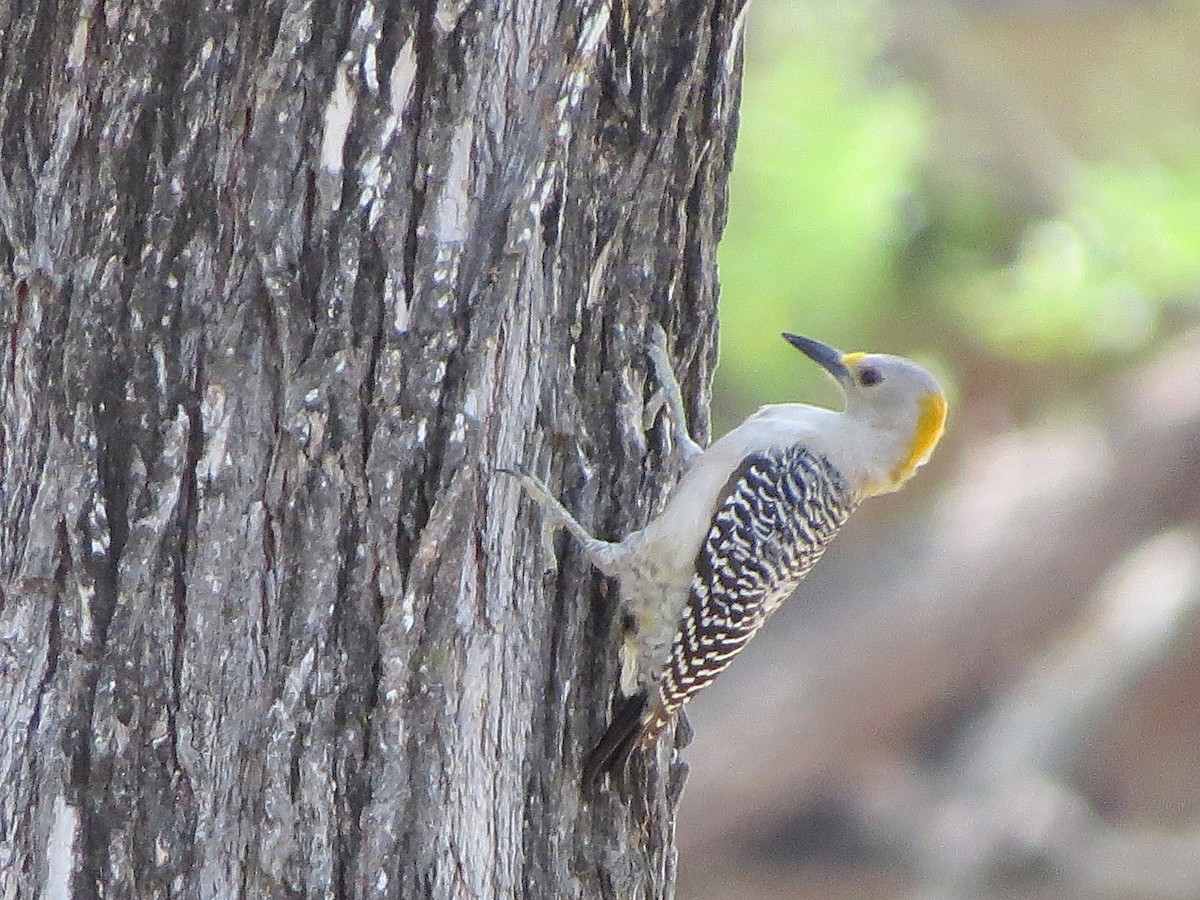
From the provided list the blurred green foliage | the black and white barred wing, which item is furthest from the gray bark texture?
the blurred green foliage

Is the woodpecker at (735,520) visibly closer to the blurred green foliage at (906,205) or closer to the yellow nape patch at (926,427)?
the yellow nape patch at (926,427)

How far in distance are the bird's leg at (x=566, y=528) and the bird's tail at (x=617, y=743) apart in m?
0.28

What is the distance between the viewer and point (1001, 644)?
33.3 ft

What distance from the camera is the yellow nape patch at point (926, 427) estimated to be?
4297 millimetres

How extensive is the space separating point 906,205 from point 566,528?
7.40 meters

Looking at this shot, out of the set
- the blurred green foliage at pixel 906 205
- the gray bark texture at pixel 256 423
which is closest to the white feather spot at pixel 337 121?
the gray bark texture at pixel 256 423

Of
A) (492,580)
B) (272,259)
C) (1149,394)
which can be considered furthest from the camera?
(1149,394)

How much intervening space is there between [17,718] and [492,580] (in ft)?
2.80

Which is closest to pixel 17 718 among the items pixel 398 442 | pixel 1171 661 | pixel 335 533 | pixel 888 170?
pixel 335 533

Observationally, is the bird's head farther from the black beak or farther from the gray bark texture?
the gray bark texture

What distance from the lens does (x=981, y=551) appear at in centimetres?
999

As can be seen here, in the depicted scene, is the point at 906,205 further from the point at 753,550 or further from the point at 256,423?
the point at 256,423

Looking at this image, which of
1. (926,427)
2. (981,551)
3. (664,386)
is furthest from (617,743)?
(981,551)

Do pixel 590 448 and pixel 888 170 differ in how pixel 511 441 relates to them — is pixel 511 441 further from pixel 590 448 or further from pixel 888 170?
pixel 888 170
